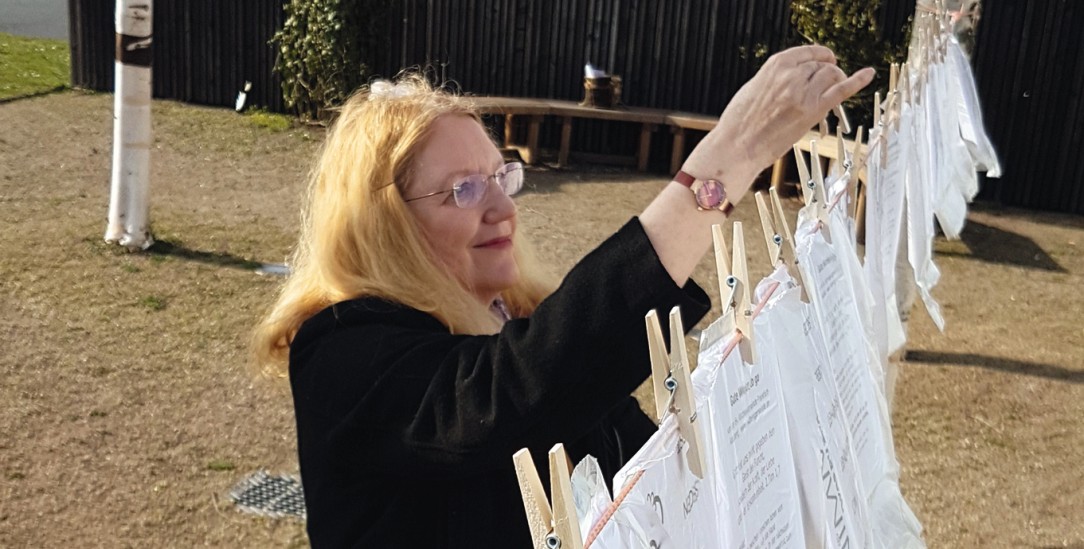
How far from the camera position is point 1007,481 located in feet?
17.3

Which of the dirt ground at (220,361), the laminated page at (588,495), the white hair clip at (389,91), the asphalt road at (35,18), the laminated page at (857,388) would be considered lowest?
the dirt ground at (220,361)

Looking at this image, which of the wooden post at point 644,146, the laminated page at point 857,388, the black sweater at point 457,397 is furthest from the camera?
the wooden post at point 644,146

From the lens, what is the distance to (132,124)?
743 centimetres

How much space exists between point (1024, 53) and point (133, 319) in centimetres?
783

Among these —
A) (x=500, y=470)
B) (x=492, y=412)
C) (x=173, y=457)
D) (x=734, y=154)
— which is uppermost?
(x=734, y=154)

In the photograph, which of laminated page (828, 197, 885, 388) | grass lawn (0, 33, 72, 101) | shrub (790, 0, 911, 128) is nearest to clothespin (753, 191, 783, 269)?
laminated page (828, 197, 885, 388)

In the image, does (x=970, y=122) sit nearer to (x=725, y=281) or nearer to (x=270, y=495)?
(x=270, y=495)

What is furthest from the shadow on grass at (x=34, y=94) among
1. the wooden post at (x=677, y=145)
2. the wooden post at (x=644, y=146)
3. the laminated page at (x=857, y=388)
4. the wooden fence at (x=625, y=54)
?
the laminated page at (x=857, y=388)

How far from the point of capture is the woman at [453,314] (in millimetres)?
1694

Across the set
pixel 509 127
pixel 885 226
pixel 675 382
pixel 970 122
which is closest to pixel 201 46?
pixel 509 127

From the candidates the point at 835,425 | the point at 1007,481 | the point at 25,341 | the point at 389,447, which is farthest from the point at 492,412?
the point at 25,341

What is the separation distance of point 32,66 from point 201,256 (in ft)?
26.3

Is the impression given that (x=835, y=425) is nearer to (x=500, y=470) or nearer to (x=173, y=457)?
(x=500, y=470)

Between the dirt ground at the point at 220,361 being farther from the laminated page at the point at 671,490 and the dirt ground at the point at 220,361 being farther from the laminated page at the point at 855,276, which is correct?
the laminated page at the point at 671,490
